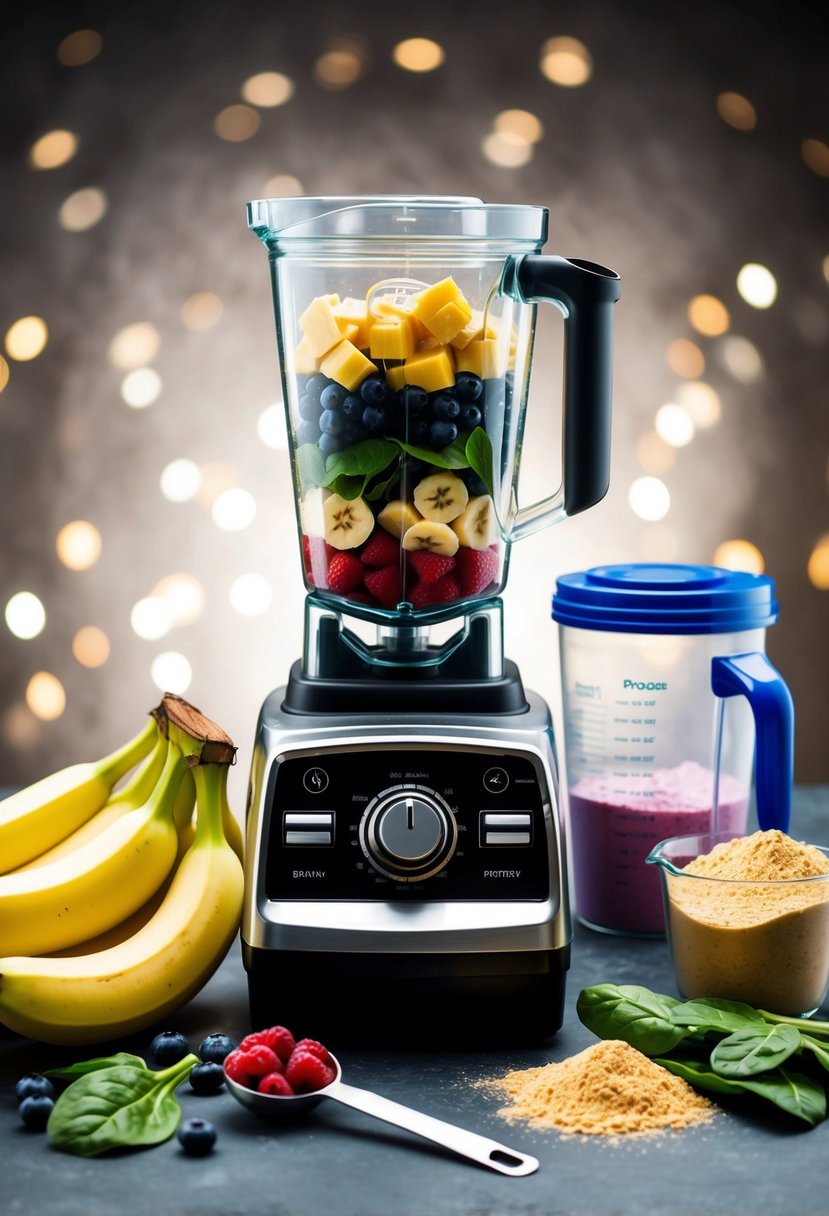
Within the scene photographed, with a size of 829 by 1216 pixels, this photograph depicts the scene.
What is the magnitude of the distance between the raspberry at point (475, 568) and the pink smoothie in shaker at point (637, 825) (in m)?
0.25

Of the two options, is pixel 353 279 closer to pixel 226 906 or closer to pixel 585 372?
pixel 585 372

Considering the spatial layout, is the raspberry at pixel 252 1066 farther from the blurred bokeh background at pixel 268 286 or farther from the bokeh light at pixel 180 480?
the bokeh light at pixel 180 480

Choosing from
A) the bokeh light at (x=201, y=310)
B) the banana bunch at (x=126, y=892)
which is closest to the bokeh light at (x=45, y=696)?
the bokeh light at (x=201, y=310)

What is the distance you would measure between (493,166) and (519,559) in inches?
20.4

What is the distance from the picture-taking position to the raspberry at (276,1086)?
844mm

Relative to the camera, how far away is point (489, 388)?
1.02 metres

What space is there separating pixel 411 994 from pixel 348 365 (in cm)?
45

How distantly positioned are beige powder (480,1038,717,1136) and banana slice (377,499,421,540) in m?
0.39

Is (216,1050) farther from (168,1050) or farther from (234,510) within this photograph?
(234,510)

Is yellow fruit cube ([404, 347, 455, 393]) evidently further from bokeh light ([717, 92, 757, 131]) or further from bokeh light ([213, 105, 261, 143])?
bokeh light ([717, 92, 757, 131])

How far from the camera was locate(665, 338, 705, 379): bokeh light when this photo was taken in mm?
1849

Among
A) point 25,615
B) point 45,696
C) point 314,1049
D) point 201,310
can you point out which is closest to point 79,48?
point 201,310

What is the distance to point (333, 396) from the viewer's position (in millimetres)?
999

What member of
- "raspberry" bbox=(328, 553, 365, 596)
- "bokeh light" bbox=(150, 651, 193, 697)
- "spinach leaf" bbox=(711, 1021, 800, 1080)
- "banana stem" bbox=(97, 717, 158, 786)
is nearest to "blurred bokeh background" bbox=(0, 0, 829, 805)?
"bokeh light" bbox=(150, 651, 193, 697)
